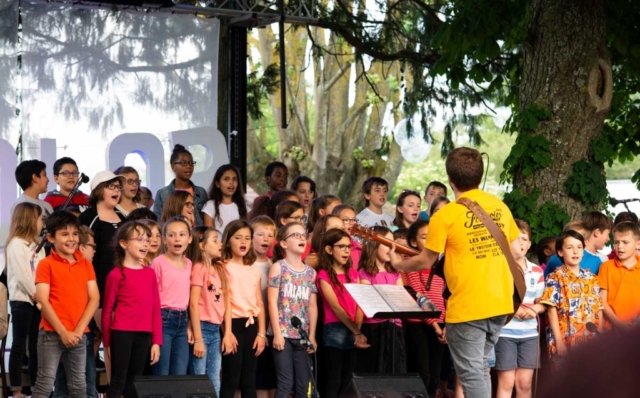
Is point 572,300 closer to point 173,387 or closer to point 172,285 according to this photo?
point 172,285

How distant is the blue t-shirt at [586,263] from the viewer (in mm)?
8062

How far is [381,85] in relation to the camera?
977 inches

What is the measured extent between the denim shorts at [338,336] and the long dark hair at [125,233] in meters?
1.70

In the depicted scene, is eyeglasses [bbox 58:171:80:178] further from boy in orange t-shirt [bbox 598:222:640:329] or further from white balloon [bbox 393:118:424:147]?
white balloon [bbox 393:118:424:147]

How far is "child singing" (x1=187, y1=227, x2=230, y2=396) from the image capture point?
680 cm

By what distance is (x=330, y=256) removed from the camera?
24.0ft

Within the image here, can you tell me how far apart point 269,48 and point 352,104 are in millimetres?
3076

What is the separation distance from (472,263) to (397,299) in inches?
43.1

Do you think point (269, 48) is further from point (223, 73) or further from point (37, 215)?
point (37, 215)

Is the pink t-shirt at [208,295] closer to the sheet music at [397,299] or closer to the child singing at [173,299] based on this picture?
the child singing at [173,299]

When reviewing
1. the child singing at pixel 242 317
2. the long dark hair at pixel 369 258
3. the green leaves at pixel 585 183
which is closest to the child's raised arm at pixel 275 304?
the child singing at pixel 242 317

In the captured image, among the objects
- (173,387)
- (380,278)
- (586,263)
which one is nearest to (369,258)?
(380,278)

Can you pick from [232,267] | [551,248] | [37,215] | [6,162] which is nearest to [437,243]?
[232,267]

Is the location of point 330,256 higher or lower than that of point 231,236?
lower
